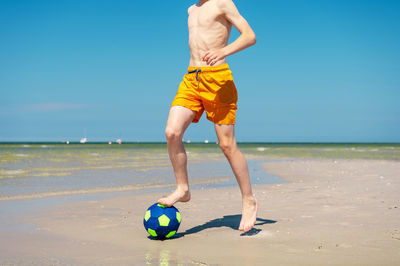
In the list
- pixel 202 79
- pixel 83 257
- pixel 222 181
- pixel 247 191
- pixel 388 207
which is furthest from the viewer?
pixel 222 181

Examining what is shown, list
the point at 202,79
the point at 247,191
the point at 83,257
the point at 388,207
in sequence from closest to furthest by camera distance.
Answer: the point at 83,257 → the point at 202,79 → the point at 247,191 → the point at 388,207

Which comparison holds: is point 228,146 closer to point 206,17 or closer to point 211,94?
point 211,94

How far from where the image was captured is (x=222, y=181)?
1002cm

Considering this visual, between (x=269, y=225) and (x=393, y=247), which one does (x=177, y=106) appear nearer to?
(x=269, y=225)

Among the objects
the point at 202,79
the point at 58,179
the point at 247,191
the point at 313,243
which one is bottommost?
the point at 58,179

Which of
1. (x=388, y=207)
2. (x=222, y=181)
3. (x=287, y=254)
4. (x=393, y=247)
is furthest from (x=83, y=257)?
(x=222, y=181)

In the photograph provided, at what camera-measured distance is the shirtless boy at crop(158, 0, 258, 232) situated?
13.7 ft

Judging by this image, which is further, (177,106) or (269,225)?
(269,225)

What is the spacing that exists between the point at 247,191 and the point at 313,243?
0.87 meters

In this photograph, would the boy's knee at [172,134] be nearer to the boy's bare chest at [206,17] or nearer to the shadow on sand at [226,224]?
the shadow on sand at [226,224]

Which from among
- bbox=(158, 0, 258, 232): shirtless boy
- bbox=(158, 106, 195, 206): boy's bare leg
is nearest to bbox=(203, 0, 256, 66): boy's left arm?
bbox=(158, 0, 258, 232): shirtless boy

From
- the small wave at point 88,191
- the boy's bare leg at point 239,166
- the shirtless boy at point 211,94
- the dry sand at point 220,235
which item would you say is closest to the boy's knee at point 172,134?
the shirtless boy at point 211,94

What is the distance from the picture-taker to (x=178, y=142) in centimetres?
424

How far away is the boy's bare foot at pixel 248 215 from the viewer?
4246mm
